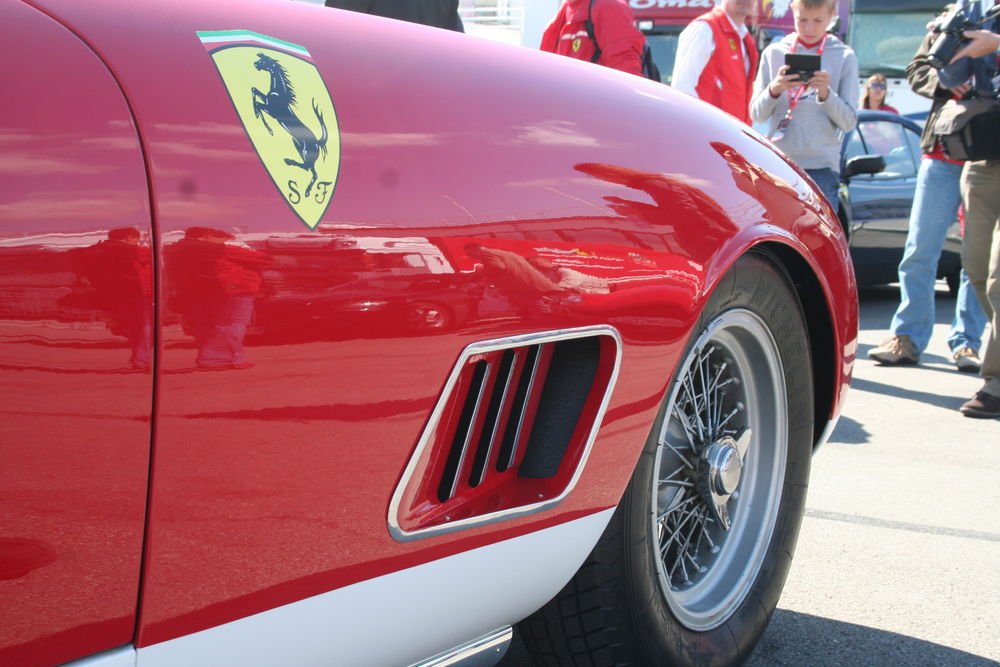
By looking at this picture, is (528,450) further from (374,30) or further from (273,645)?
(374,30)

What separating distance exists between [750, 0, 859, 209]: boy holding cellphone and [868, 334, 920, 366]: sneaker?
0.97 metres

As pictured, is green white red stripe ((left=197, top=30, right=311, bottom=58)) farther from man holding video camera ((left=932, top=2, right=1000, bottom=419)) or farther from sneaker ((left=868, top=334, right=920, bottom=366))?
sneaker ((left=868, top=334, right=920, bottom=366))

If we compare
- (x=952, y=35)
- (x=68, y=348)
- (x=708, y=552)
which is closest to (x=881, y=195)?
(x=952, y=35)

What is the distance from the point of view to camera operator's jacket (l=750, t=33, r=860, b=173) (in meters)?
5.45

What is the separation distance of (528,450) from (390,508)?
1.03 feet

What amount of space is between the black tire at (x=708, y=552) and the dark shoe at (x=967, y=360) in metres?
3.89

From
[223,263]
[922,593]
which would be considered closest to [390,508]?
[223,263]

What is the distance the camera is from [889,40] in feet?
46.9

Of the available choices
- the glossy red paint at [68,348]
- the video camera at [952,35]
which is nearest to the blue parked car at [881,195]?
the video camera at [952,35]

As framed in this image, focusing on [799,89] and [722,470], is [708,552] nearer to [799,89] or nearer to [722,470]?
[722,470]

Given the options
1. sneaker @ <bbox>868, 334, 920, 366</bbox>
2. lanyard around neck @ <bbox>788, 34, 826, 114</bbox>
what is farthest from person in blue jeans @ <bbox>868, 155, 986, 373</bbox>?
lanyard around neck @ <bbox>788, 34, 826, 114</bbox>

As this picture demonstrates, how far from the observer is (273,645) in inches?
51.5

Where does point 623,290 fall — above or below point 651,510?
above

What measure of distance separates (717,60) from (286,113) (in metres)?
4.10
